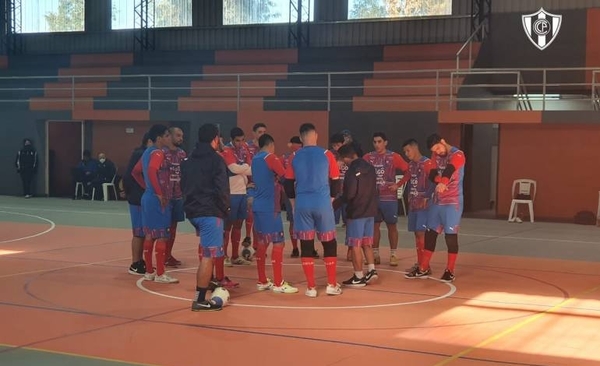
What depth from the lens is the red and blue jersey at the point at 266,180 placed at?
10359mm

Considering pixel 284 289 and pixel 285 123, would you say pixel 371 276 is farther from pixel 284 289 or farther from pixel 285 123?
→ pixel 285 123

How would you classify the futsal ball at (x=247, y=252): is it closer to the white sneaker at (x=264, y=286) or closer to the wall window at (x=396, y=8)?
the white sneaker at (x=264, y=286)

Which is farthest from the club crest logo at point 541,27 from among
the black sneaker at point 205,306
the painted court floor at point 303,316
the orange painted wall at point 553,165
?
the black sneaker at point 205,306

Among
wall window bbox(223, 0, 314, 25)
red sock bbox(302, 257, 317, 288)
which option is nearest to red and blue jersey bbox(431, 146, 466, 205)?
red sock bbox(302, 257, 317, 288)

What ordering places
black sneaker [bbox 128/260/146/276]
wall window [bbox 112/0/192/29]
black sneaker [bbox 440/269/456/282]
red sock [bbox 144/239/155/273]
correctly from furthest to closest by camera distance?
wall window [bbox 112/0/192/29] → black sneaker [bbox 128/260/146/276] → black sneaker [bbox 440/269/456/282] → red sock [bbox 144/239/155/273]

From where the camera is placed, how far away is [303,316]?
9172 mm

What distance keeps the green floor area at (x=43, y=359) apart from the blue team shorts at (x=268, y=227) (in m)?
3.59

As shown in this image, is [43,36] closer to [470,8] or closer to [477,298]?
[470,8]

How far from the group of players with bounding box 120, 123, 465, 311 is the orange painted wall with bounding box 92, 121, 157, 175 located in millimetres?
15235

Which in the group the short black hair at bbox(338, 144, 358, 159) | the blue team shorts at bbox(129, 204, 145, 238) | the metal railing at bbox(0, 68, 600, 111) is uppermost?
the metal railing at bbox(0, 68, 600, 111)

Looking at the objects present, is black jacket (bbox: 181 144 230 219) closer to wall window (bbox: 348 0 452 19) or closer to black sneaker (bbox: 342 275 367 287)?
black sneaker (bbox: 342 275 367 287)

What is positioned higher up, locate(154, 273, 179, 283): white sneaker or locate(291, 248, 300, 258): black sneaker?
locate(154, 273, 179, 283): white sneaker

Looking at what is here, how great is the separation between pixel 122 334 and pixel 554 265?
7887 millimetres

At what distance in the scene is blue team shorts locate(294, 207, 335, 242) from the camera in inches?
404
